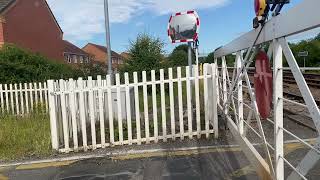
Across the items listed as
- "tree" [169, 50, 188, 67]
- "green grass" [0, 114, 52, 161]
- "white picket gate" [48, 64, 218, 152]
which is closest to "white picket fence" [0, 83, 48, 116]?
"green grass" [0, 114, 52, 161]

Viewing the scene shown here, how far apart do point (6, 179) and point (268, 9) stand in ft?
14.8

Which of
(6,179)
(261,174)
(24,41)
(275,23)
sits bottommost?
(6,179)

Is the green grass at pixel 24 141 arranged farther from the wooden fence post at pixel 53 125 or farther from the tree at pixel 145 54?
the tree at pixel 145 54

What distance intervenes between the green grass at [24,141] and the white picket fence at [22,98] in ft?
14.2

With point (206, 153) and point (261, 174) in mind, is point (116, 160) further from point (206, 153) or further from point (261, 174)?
point (261, 174)

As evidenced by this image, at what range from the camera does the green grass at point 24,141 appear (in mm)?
7400

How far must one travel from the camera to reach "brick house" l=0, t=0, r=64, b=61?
116 feet

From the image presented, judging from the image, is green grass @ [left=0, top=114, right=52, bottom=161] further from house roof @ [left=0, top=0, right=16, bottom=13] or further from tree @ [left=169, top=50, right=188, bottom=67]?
house roof @ [left=0, top=0, right=16, bottom=13]

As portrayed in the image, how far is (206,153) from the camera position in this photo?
677 cm

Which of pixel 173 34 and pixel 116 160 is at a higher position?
pixel 173 34

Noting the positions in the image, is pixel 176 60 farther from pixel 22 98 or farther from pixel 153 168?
pixel 153 168

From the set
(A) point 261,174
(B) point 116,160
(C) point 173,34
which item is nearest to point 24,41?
(C) point 173,34

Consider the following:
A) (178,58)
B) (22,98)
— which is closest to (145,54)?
(22,98)

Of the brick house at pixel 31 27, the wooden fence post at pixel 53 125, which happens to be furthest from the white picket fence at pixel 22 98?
the brick house at pixel 31 27
